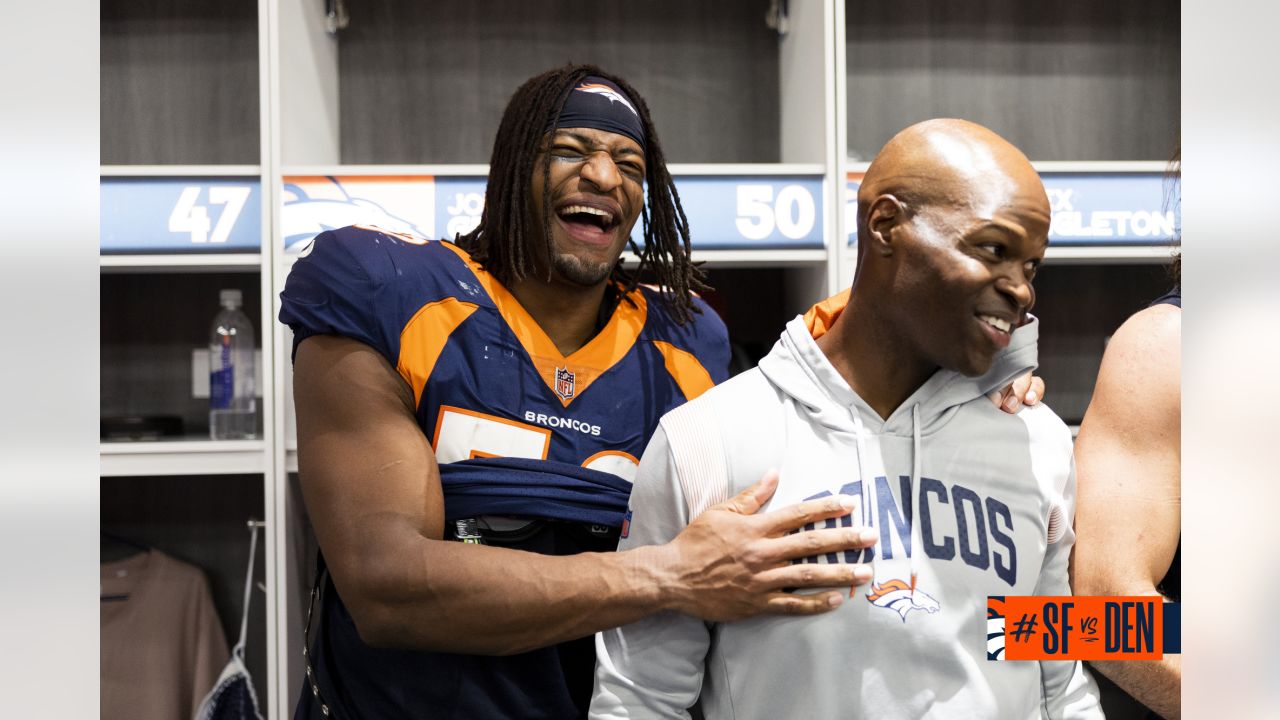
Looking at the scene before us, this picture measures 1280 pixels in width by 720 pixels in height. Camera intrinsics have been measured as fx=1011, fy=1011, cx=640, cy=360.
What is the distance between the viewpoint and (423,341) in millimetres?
1084

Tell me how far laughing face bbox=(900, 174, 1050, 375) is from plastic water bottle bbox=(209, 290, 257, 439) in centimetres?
152

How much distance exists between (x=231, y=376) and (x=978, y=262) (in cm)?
166

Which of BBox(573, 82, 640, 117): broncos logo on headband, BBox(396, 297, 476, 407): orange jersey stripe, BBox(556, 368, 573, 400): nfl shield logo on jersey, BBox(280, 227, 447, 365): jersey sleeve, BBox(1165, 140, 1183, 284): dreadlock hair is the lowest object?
BBox(556, 368, 573, 400): nfl shield logo on jersey

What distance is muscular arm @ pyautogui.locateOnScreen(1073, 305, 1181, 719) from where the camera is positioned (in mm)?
858

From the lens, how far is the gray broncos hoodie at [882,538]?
751 mm

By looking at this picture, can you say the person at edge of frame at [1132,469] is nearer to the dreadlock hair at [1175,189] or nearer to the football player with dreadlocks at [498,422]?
the dreadlock hair at [1175,189]

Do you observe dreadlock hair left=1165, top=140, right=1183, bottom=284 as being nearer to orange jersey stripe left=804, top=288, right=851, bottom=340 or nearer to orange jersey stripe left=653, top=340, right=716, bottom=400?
orange jersey stripe left=804, top=288, right=851, bottom=340

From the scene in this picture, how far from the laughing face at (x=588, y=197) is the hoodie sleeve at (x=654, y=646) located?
330mm

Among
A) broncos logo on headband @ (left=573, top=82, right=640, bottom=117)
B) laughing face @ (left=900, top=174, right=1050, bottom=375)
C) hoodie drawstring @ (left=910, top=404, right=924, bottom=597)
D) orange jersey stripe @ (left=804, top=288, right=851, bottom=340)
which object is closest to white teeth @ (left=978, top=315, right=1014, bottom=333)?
laughing face @ (left=900, top=174, right=1050, bottom=375)

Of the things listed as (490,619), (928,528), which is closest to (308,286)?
(490,619)

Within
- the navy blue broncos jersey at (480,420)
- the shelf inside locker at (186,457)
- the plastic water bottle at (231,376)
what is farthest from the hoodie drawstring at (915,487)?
the plastic water bottle at (231,376)

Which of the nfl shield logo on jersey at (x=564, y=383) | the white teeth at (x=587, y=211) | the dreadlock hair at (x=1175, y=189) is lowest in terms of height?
the nfl shield logo on jersey at (x=564, y=383)
